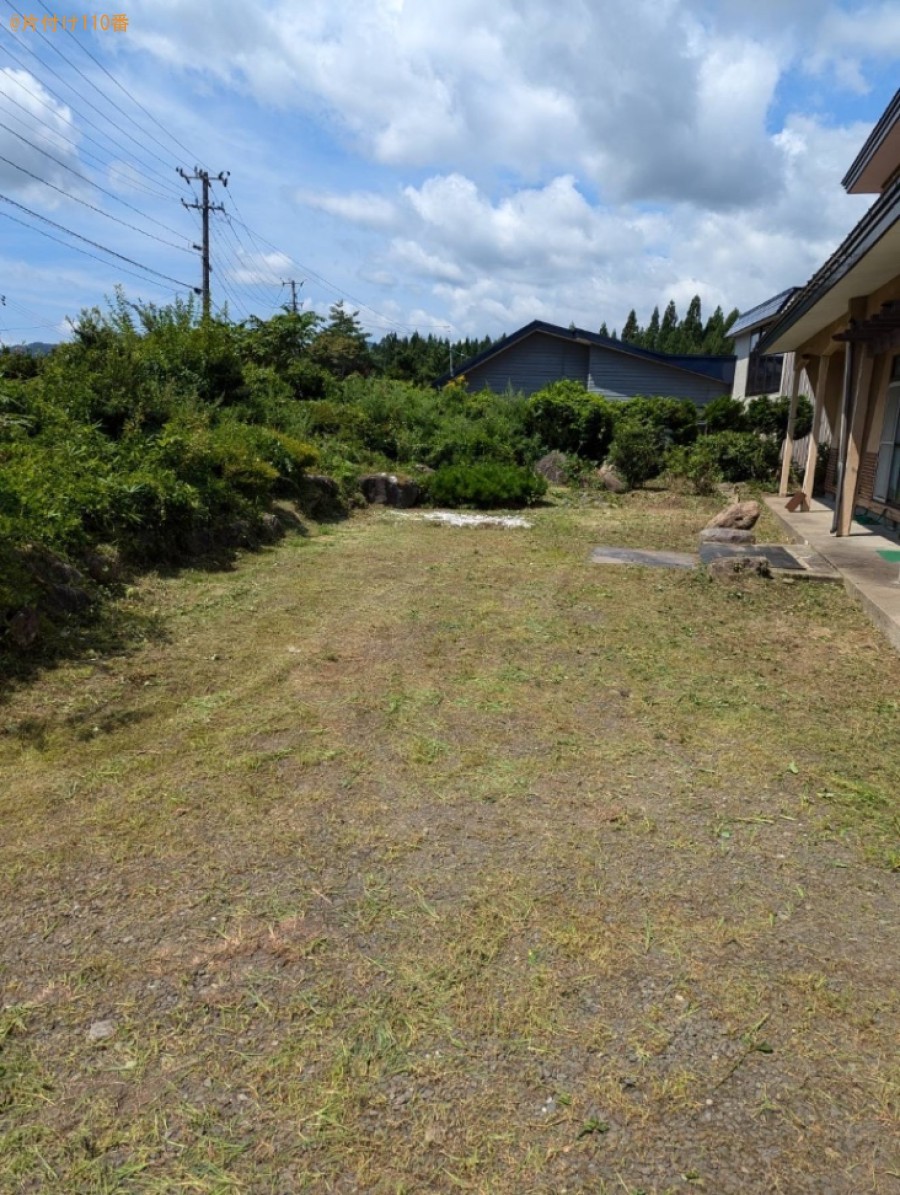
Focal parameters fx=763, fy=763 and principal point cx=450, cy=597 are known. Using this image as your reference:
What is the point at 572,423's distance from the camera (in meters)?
17.5

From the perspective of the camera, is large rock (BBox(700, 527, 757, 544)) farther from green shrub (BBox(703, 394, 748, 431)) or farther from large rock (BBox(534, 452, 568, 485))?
green shrub (BBox(703, 394, 748, 431))

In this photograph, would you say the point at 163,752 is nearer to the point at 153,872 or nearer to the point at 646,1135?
the point at 153,872

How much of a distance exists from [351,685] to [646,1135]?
9.94 feet

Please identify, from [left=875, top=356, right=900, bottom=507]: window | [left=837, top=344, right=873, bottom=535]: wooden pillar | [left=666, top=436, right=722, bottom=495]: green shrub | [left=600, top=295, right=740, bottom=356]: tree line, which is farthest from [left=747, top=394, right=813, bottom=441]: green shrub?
[left=600, top=295, right=740, bottom=356]: tree line

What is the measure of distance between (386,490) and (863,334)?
7.39 meters

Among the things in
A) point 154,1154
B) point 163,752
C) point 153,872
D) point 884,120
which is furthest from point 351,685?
point 884,120

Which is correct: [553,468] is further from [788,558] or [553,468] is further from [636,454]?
[788,558]

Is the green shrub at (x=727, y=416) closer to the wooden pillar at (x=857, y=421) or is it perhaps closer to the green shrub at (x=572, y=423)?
the green shrub at (x=572, y=423)

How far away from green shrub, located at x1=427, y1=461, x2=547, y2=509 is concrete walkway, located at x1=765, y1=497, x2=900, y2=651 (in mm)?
4055

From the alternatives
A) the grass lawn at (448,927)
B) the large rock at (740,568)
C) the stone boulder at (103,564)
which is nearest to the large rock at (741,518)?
the large rock at (740,568)

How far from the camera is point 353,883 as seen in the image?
8.35ft

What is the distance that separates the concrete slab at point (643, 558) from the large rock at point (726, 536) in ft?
2.39

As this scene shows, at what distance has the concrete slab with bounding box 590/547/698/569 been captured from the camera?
8.51 m

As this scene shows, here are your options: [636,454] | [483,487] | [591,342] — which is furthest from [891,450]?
[591,342]
